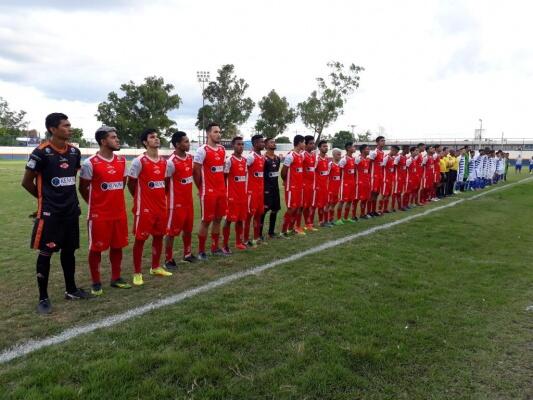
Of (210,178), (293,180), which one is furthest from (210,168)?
(293,180)

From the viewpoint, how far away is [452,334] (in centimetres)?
439

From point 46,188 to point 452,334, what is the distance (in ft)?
15.0

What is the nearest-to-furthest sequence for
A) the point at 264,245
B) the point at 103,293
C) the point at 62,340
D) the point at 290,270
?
the point at 62,340 → the point at 103,293 → the point at 290,270 → the point at 264,245

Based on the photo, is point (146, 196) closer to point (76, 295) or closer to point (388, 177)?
point (76, 295)

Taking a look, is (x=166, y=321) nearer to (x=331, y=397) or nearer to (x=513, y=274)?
(x=331, y=397)

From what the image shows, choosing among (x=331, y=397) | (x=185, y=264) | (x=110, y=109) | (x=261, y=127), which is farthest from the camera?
(x=261, y=127)

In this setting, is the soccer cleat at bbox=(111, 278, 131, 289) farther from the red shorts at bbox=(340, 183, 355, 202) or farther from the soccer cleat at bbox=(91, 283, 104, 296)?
the red shorts at bbox=(340, 183, 355, 202)

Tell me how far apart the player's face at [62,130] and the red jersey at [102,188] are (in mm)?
458

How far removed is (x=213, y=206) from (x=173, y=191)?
84 cm

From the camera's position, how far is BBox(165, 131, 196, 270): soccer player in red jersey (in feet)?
21.4

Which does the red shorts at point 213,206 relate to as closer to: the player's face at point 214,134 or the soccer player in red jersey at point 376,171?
the player's face at point 214,134

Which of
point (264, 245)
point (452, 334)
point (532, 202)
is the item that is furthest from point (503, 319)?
point (532, 202)

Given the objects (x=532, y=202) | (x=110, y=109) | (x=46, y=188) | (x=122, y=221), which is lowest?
(x=532, y=202)

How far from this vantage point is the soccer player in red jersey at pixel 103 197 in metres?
5.39
